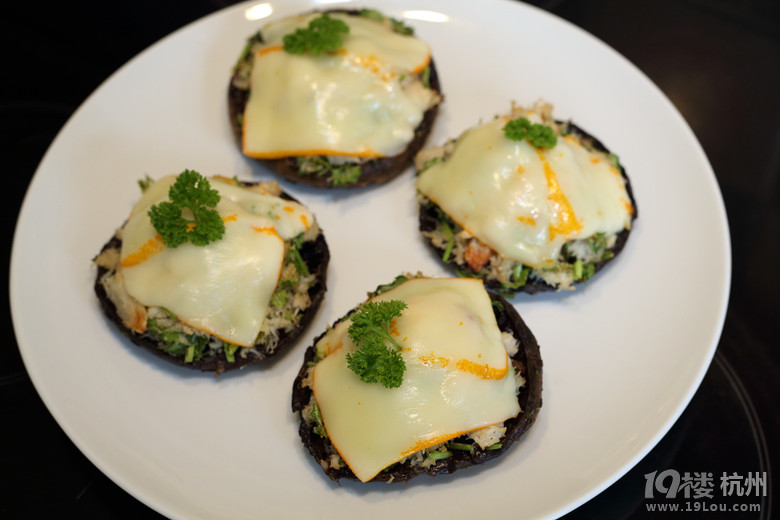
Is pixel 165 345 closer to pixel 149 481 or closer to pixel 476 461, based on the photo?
pixel 149 481

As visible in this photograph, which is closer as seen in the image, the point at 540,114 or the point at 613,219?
the point at 613,219

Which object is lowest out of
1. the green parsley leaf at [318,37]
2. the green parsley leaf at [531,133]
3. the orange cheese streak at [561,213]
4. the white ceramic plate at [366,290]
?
the white ceramic plate at [366,290]

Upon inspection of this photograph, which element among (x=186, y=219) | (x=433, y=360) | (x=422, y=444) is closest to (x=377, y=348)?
(x=433, y=360)

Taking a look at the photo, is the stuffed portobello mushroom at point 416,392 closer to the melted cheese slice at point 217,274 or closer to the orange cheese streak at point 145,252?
the melted cheese slice at point 217,274

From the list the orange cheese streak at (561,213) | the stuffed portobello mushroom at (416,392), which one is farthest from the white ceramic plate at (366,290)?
the orange cheese streak at (561,213)

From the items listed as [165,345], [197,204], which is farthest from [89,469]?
[197,204]

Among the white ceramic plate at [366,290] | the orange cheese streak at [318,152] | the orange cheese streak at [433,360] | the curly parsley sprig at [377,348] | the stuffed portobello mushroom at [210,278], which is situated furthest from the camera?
the orange cheese streak at [318,152]

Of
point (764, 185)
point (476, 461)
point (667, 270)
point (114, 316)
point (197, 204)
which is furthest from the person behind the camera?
point (764, 185)

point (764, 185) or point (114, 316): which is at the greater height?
point (764, 185)
